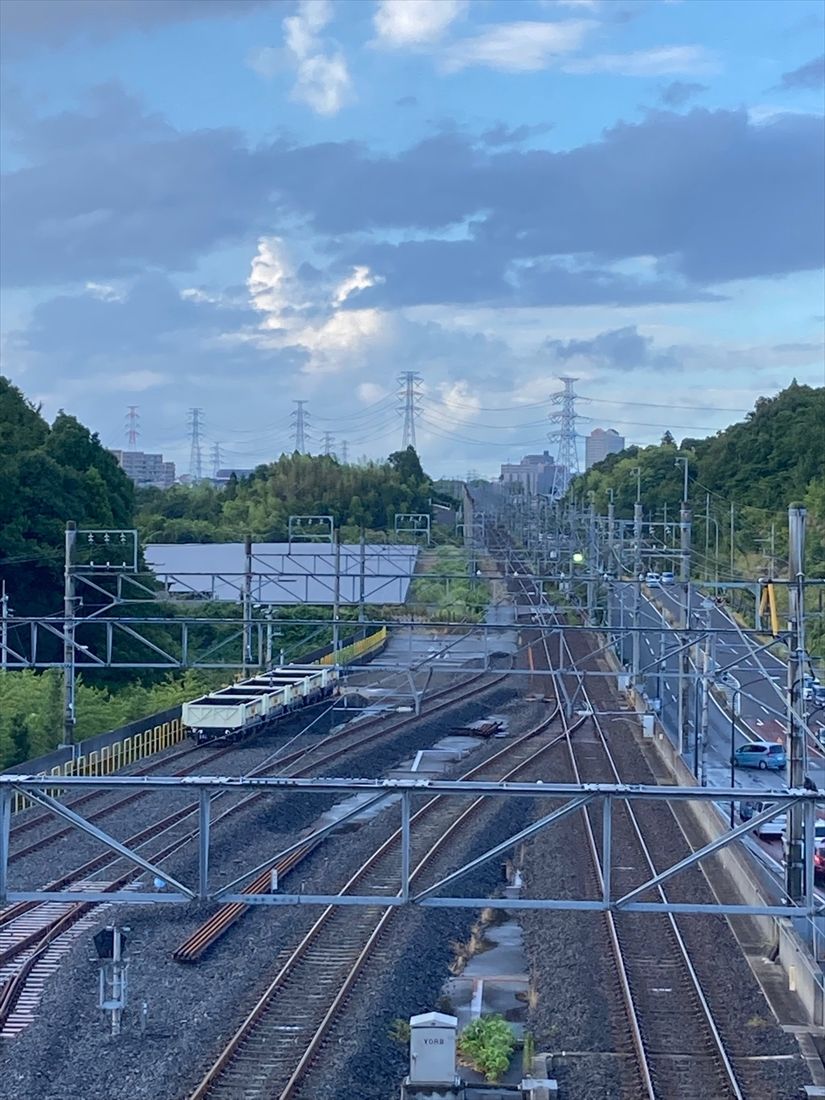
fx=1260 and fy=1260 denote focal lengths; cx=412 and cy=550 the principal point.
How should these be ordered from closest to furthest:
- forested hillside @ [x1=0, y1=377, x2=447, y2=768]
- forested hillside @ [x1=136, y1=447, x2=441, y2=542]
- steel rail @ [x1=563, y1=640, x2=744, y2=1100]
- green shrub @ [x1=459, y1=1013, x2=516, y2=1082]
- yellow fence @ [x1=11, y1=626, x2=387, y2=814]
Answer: steel rail @ [x1=563, y1=640, x2=744, y2=1100]
green shrub @ [x1=459, y1=1013, x2=516, y2=1082]
yellow fence @ [x1=11, y1=626, x2=387, y2=814]
forested hillside @ [x1=0, y1=377, x2=447, y2=768]
forested hillside @ [x1=136, y1=447, x2=441, y2=542]

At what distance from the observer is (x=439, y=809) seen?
15.6m

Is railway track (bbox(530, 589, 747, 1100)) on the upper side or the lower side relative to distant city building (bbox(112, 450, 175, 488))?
lower

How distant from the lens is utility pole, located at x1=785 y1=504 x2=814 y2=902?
393 inches

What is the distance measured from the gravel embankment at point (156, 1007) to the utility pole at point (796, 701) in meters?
4.04

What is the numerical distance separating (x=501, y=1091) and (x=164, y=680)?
1975 cm

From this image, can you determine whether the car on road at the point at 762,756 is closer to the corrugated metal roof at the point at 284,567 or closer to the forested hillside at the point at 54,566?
the forested hillside at the point at 54,566

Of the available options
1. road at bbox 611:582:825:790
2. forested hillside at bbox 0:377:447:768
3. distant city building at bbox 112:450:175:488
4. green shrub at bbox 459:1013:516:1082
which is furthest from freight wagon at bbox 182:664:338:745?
distant city building at bbox 112:450:175:488

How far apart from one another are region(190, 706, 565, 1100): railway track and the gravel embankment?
153 millimetres

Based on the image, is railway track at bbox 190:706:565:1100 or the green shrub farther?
the green shrub

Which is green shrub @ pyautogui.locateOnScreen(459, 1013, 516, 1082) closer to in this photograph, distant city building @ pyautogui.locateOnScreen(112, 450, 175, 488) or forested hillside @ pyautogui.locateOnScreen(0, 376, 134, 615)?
forested hillside @ pyautogui.locateOnScreen(0, 376, 134, 615)

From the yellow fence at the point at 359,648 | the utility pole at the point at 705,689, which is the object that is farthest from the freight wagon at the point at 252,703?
the utility pole at the point at 705,689

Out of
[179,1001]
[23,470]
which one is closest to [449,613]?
[23,470]

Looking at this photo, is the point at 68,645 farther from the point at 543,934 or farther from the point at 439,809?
the point at 543,934

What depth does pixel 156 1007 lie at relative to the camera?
28.2 ft
